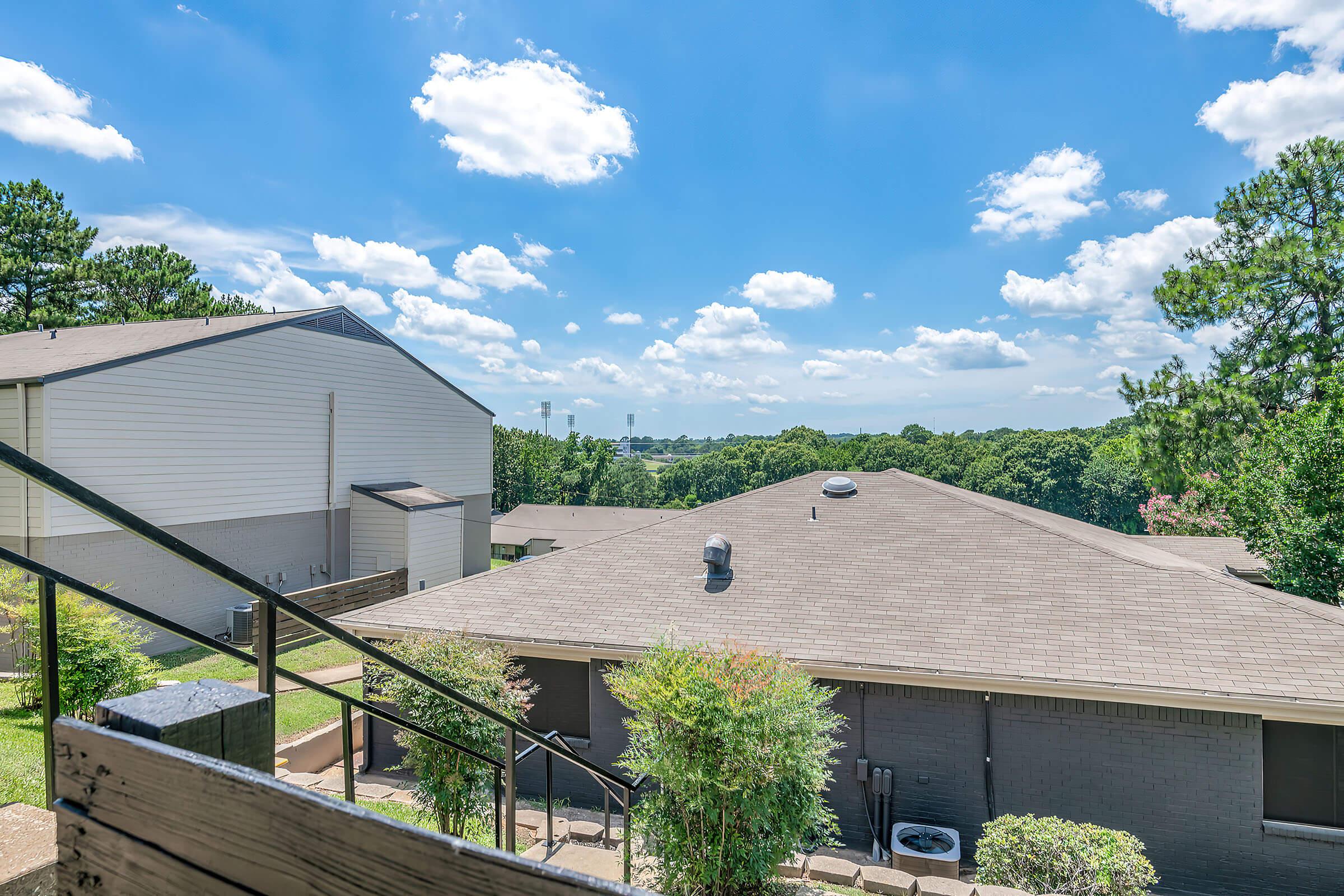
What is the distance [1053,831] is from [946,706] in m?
1.65

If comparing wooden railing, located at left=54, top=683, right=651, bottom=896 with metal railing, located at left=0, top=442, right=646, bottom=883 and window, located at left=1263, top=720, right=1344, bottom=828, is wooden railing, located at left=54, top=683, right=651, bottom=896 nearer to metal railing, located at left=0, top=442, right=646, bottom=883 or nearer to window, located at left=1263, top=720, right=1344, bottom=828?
metal railing, located at left=0, top=442, right=646, bottom=883

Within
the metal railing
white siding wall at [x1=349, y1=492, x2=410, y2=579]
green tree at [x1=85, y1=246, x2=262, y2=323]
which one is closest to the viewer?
the metal railing

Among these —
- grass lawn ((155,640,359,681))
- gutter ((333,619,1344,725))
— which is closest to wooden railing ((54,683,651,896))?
gutter ((333,619,1344,725))

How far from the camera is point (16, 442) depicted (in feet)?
43.1

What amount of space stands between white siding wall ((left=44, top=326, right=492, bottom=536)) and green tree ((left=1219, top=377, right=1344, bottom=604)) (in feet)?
74.0

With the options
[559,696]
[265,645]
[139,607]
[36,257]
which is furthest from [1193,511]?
[36,257]

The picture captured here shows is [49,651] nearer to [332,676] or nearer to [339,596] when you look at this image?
[332,676]

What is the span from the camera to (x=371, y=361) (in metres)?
21.2

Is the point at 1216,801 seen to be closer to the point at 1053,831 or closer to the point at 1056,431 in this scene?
the point at 1053,831

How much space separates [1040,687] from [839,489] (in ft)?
18.4

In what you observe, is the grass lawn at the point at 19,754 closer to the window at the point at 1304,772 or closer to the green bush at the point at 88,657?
the green bush at the point at 88,657

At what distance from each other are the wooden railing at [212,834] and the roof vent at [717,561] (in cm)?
918

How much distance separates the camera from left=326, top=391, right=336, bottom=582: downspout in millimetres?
19406

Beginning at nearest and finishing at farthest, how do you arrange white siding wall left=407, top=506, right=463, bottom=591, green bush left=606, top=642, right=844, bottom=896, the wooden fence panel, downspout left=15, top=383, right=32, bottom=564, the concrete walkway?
1. the wooden fence panel
2. green bush left=606, top=642, right=844, bottom=896
3. the concrete walkway
4. downspout left=15, top=383, right=32, bottom=564
5. white siding wall left=407, top=506, right=463, bottom=591
